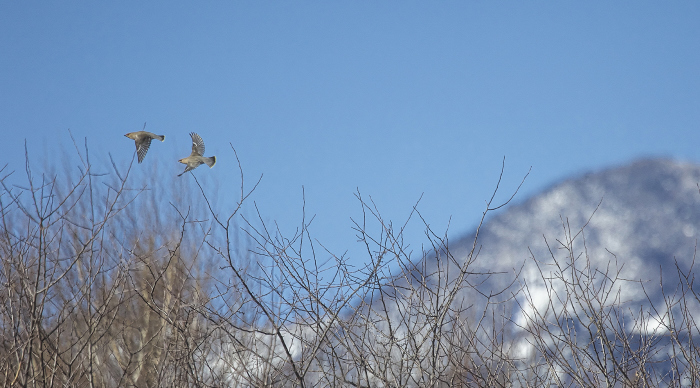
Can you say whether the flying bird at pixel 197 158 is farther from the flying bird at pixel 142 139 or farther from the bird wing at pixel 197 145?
the flying bird at pixel 142 139

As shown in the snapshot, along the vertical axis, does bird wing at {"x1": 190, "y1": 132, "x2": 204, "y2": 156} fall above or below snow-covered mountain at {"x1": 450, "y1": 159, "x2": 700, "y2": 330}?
below

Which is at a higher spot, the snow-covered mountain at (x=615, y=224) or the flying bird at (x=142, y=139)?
the snow-covered mountain at (x=615, y=224)

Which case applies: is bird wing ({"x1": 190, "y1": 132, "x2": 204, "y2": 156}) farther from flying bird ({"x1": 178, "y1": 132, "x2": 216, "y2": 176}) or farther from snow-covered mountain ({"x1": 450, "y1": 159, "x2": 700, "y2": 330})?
snow-covered mountain ({"x1": 450, "y1": 159, "x2": 700, "y2": 330})

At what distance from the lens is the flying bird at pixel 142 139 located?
5.10 metres

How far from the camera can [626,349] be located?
4000mm

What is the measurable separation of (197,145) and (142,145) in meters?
0.44

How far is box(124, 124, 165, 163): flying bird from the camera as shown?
510 cm

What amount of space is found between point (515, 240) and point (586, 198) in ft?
33.2

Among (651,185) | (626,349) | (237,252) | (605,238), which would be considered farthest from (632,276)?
(626,349)

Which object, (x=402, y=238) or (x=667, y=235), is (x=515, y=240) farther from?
(x=402, y=238)

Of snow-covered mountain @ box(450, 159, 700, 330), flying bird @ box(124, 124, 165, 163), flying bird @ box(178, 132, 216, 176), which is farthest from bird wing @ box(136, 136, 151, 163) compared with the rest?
snow-covered mountain @ box(450, 159, 700, 330)

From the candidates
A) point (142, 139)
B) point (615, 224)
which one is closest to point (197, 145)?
point (142, 139)

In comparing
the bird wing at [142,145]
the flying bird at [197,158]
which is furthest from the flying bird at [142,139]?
the flying bird at [197,158]

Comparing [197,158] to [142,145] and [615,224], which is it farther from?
[615,224]
